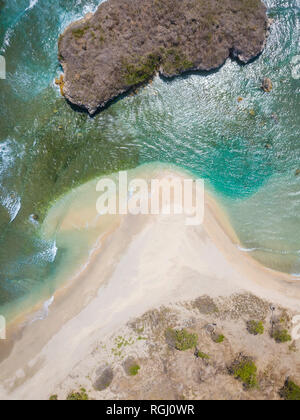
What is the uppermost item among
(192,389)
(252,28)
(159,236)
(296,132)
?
(252,28)

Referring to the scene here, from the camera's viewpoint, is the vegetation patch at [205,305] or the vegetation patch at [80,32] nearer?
the vegetation patch at [80,32]

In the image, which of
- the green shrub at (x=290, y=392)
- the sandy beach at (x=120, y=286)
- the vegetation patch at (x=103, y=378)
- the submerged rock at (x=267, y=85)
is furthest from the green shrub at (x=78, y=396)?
the submerged rock at (x=267, y=85)

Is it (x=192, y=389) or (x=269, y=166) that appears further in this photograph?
(x=269, y=166)

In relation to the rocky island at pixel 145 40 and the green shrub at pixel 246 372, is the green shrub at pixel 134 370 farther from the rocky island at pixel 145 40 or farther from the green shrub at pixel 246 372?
the rocky island at pixel 145 40

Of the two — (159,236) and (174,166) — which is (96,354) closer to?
(159,236)

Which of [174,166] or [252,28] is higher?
[252,28]

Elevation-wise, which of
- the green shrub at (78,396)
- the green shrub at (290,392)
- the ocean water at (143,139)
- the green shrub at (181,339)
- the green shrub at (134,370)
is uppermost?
the ocean water at (143,139)

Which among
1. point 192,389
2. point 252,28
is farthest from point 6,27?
point 192,389
